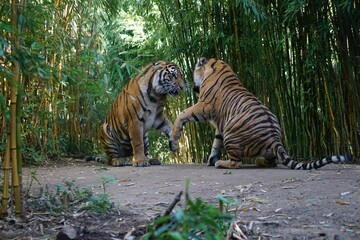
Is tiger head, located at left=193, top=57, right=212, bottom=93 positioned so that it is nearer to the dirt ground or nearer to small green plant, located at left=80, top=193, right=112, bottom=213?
the dirt ground

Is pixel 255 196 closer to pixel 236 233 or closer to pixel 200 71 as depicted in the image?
pixel 236 233

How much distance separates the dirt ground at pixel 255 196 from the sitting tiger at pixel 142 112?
86 cm

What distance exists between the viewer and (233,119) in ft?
20.0

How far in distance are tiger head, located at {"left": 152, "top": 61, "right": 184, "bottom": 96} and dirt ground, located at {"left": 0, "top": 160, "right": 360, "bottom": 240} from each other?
4.29 feet

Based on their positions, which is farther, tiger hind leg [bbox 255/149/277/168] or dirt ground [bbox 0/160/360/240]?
tiger hind leg [bbox 255/149/277/168]

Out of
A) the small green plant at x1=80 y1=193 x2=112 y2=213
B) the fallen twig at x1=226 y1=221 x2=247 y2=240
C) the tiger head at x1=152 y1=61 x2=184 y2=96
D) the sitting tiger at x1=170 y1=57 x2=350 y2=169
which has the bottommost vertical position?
the fallen twig at x1=226 y1=221 x2=247 y2=240

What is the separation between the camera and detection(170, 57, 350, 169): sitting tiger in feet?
19.1

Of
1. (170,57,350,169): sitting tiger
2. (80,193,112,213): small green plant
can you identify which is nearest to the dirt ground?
(80,193,112,213): small green plant

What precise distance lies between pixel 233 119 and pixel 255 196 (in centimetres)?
227

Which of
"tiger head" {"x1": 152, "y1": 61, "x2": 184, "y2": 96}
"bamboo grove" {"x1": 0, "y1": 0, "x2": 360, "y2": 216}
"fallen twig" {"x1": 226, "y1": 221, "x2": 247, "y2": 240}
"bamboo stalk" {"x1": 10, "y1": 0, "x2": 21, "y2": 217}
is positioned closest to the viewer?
"fallen twig" {"x1": 226, "y1": 221, "x2": 247, "y2": 240}

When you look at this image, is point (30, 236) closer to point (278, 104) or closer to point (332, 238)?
point (332, 238)

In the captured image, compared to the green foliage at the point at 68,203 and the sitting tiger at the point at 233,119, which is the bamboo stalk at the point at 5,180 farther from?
the sitting tiger at the point at 233,119

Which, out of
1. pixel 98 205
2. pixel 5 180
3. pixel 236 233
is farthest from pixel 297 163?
pixel 5 180

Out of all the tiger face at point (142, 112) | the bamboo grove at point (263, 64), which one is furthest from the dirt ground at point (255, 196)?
the bamboo grove at point (263, 64)
